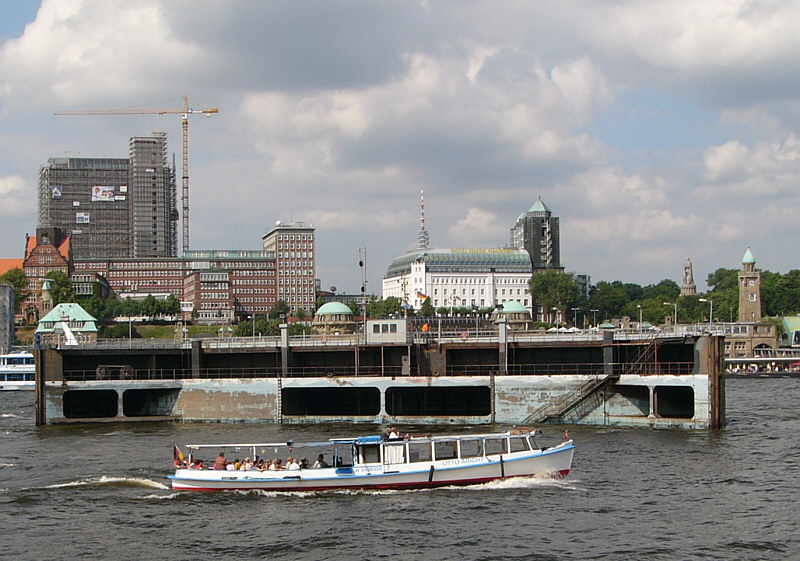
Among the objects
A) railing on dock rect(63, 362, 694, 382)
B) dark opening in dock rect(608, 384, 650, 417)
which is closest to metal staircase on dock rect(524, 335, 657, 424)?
dark opening in dock rect(608, 384, 650, 417)

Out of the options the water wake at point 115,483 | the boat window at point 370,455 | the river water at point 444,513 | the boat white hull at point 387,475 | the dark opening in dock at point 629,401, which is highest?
the dark opening in dock at point 629,401

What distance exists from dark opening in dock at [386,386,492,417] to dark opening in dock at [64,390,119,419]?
89.5 ft

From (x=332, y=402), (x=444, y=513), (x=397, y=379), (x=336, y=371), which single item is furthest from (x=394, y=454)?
(x=336, y=371)

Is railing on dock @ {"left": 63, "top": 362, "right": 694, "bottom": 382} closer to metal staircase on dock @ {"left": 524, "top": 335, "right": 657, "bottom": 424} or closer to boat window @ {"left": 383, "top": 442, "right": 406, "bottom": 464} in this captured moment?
metal staircase on dock @ {"left": 524, "top": 335, "right": 657, "bottom": 424}

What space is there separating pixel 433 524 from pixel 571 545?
7.34 meters

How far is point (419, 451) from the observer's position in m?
55.7

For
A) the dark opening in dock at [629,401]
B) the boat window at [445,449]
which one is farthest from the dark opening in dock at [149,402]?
the dark opening in dock at [629,401]

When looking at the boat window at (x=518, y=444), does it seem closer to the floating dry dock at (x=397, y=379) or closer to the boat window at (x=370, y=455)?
the boat window at (x=370, y=455)

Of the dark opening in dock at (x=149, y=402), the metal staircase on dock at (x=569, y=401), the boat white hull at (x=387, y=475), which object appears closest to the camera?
the boat white hull at (x=387, y=475)

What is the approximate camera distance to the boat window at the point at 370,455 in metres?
55.3

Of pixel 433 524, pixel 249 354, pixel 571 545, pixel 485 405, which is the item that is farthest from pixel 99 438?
pixel 571 545

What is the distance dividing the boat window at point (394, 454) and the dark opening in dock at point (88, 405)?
4454 cm

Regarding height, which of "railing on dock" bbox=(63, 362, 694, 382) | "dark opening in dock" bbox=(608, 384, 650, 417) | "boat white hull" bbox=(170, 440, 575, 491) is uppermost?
"railing on dock" bbox=(63, 362, 694, 382)

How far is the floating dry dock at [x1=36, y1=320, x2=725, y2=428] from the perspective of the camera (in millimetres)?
78625
